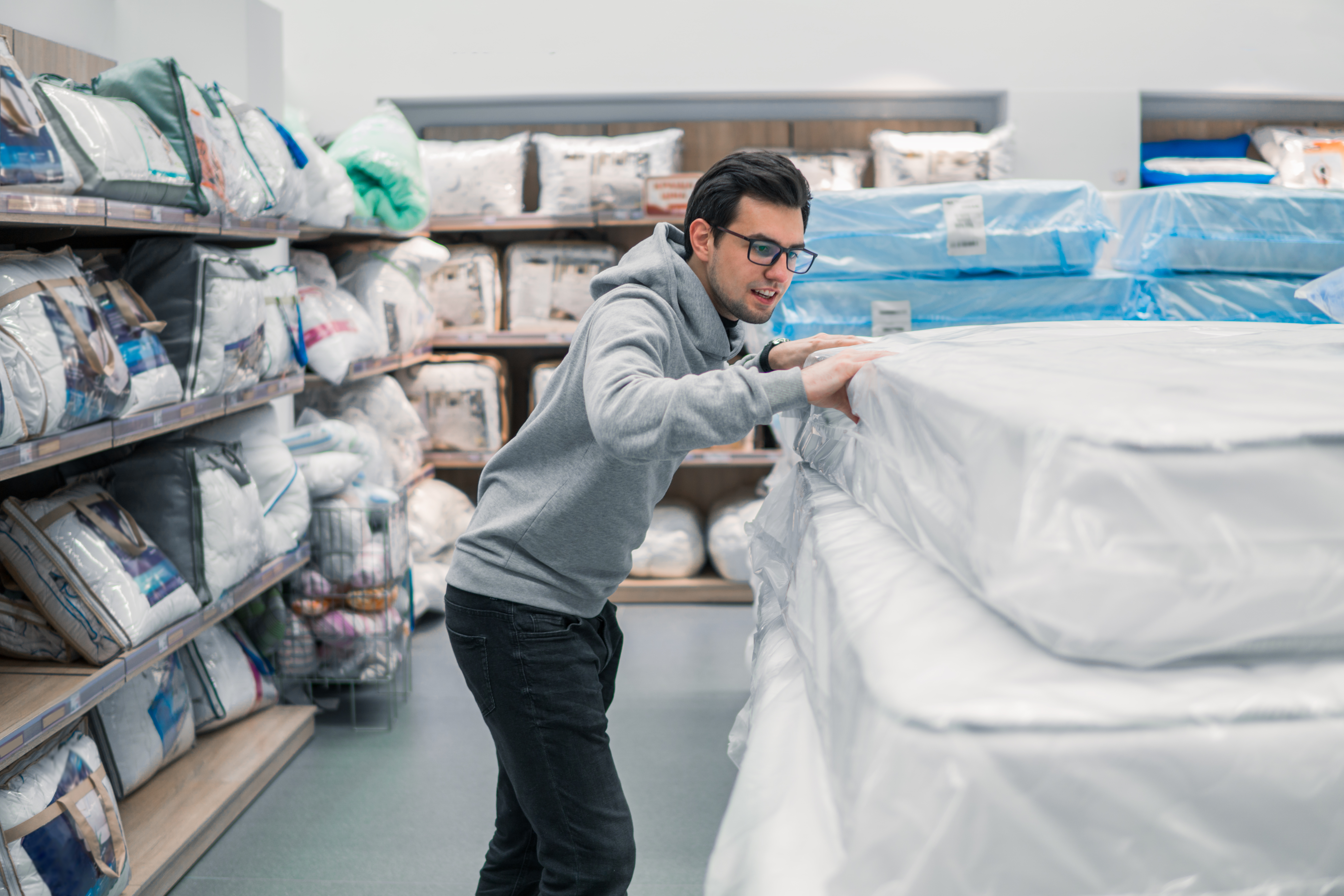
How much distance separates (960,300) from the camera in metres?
2.24

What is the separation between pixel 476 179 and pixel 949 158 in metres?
2.08

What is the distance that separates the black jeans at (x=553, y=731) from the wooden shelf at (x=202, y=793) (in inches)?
42.7

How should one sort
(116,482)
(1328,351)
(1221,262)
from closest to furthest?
(1328,351) < (1221,262) < (116,482)

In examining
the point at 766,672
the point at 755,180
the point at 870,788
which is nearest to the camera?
the point at 870,788

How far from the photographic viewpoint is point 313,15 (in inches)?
172

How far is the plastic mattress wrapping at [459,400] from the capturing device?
4.23 meters

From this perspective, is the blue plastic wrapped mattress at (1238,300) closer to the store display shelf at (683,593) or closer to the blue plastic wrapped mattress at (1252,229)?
the blue plastic wrapped mattress at (1252,229)

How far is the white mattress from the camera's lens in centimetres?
53

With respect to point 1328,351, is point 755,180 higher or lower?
higher

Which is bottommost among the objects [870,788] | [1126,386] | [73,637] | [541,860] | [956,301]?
[541,860]

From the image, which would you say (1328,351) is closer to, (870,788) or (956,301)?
(870,788)

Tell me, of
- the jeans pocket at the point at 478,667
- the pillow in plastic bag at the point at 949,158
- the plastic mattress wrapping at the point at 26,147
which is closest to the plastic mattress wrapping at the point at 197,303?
the plastic mattress wrapping at the point at 26,147

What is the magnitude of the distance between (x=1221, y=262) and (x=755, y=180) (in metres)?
1.33

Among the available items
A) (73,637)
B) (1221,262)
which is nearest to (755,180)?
(1221,262)
